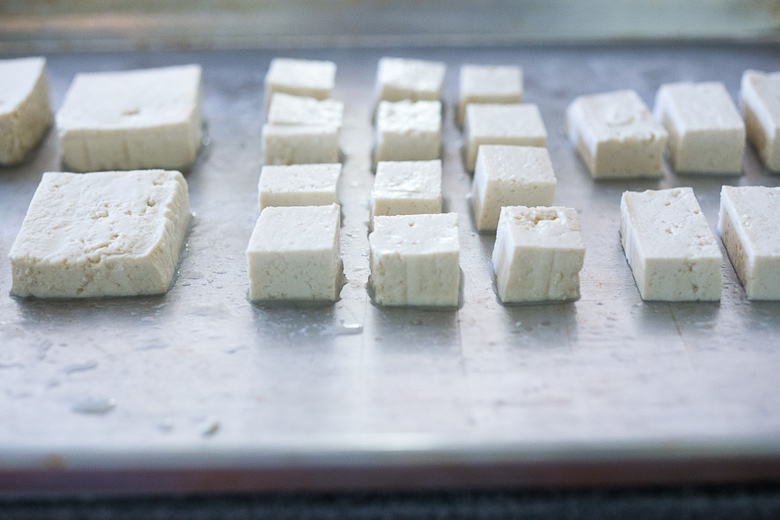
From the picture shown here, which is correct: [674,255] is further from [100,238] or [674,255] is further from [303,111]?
[100,238]

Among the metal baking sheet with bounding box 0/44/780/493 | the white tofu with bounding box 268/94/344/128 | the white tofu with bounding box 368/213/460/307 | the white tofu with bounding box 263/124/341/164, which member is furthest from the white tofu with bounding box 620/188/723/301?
the white tofu with bounding box 268/94/344/128

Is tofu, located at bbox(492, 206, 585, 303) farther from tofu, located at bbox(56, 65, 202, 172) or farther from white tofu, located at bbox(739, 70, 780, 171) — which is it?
tofu, located at bbox(56, 65, 202, 172)

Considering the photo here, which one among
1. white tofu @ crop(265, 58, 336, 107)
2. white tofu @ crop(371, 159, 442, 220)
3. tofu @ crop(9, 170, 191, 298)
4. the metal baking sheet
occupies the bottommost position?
the metal baking sheet

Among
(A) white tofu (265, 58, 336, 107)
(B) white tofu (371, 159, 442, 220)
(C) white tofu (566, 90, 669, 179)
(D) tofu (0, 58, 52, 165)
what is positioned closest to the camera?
(B) white tofu (371, 159, 442, 220)

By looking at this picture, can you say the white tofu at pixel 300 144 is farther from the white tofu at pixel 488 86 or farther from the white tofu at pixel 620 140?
the white tofu at pixel 620 140

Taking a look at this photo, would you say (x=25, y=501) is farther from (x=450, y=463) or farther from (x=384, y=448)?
(x=450, y=463)

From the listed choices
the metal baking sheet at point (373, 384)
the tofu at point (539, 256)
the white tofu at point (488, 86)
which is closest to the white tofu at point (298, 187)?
the metal baking sheet at point (373, 384)

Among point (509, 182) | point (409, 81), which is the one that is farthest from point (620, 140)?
point (409, 81)

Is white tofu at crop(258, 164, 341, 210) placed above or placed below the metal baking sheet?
above
